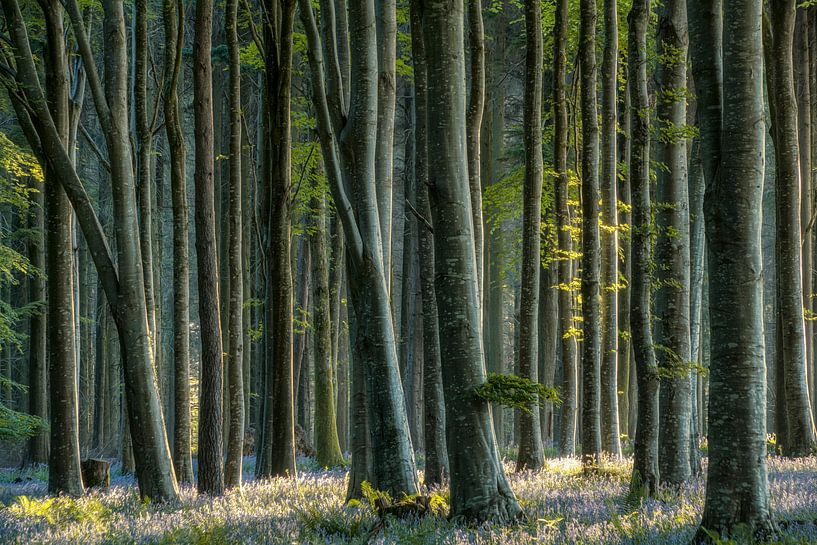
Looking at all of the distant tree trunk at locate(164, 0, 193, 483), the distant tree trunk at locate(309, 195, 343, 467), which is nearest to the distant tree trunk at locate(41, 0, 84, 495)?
the distant tree trunk at locate(164, 0, 193, 483)

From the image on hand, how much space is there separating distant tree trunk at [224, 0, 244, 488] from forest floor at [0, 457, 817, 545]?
1105mm

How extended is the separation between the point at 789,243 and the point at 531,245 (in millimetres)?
4986

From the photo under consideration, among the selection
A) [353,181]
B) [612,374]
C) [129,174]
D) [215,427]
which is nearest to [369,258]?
[353,181]

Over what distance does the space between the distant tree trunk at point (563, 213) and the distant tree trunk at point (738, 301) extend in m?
8.36

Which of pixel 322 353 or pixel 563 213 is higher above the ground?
pixel 563 213

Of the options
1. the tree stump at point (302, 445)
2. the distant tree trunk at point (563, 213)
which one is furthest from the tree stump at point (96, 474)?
the tree stump at point (302, 445)

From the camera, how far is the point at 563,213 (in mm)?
14969

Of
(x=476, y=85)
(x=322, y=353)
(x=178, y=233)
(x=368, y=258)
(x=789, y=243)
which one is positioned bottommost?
(x=322, y=353)

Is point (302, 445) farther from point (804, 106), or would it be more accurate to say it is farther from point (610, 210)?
point (804, 106)

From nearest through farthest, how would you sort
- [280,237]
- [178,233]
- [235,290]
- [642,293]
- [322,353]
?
[642,293] < [178,233] < [280,237] < [235,290] < [322,353]

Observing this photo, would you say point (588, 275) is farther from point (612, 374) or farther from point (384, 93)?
point (384, 93)

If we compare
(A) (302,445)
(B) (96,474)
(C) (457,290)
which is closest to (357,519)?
(C) (457,290)

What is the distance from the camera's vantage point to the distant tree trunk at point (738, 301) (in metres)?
5.49

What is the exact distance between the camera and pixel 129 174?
9531mm
